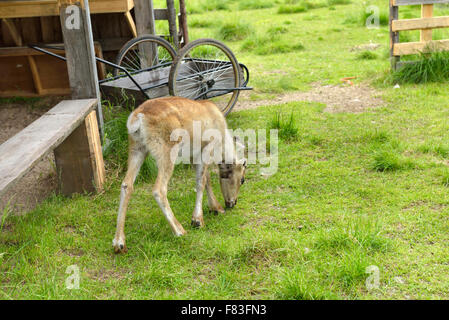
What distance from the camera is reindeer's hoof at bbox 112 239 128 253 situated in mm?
4215

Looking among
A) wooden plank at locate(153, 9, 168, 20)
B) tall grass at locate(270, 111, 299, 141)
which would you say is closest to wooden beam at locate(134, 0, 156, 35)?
wooden plank at locate(153, 9, 168, 20)

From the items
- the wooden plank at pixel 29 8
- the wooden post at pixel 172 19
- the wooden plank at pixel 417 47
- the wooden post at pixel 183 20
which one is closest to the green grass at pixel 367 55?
the wooden plank at pixel 417 47

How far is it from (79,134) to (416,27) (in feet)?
18.7

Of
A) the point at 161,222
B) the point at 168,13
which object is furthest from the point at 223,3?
the point at 161,222

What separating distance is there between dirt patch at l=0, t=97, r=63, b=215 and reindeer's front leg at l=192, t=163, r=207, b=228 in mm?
1520

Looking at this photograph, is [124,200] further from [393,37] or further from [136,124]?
[393,37]

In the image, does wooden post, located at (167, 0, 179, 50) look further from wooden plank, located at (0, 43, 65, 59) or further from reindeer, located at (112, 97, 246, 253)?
reindeer, located at (112, 97, 246, 253)

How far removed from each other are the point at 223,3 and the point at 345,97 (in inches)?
347

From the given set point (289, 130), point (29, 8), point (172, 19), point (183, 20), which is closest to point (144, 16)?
point (172, 19)

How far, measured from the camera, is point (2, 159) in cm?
393

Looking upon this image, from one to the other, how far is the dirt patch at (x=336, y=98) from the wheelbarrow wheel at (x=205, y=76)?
0.84 metres

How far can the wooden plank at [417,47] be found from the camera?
8.33 meters

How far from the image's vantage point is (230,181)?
497 centimetres
